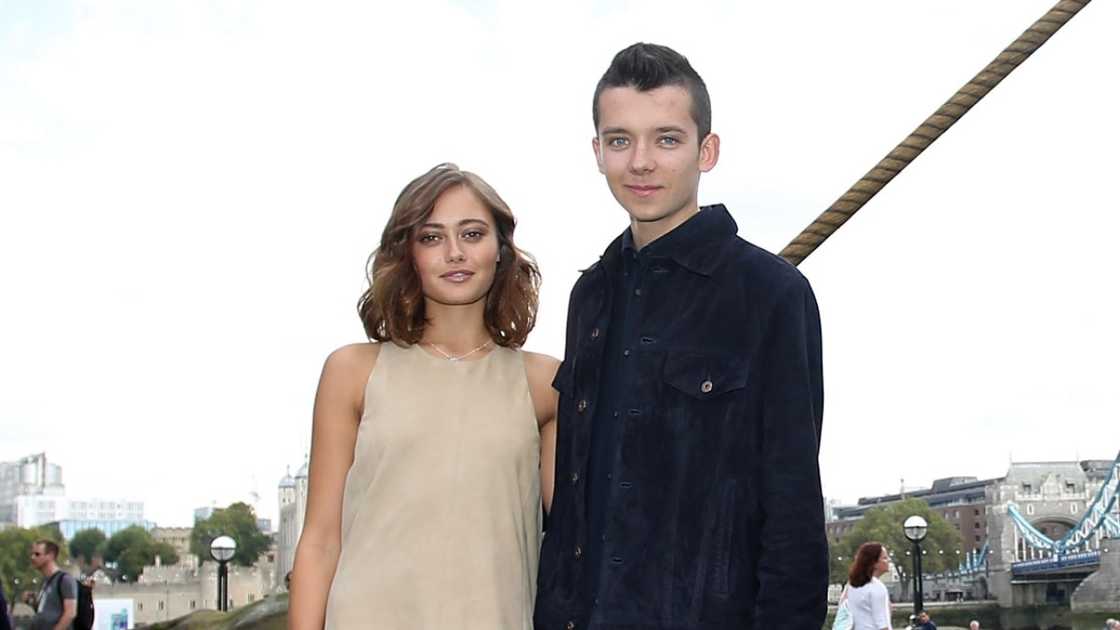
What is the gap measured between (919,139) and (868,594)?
719cm

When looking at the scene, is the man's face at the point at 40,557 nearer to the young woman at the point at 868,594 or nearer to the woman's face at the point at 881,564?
the young woman at the point at 868,594

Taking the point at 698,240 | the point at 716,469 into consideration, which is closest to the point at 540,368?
the point at 698,240

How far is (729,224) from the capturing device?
2.26 metres

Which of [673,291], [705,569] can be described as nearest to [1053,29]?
[673,291]

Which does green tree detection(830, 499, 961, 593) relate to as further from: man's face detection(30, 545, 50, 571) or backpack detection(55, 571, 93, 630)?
backpack detection(55, 571, 93, 630)

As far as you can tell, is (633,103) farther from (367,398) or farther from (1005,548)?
(1005,548)

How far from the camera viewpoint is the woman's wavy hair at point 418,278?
2.58 m

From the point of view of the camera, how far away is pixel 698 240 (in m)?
2.20

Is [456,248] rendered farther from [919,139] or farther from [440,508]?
[919,139]

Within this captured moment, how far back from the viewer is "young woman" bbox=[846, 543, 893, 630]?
895 centimetres

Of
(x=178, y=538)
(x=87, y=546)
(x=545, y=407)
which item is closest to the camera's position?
(x=545, y=407)

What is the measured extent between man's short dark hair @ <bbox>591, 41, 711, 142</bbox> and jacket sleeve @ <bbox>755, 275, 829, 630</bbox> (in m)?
0.33

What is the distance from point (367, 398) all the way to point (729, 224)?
0.75m

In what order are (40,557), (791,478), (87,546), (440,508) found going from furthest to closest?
(87,546)
(40,557)
(440,508)
(791,478)
